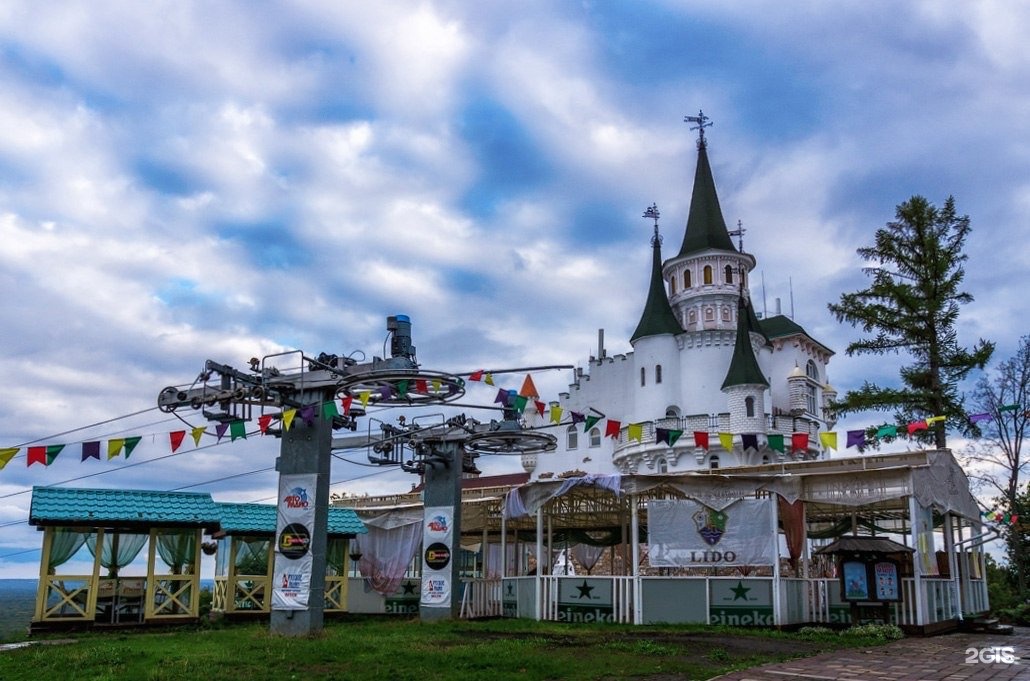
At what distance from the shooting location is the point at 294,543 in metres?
18.9

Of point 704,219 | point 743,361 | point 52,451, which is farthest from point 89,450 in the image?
point 704,219

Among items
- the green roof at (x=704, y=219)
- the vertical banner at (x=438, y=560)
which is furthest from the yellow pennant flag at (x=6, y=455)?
the green roof at (x=704, y=219)

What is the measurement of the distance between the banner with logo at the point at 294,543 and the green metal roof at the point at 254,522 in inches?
209

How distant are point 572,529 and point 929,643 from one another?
1410 cm

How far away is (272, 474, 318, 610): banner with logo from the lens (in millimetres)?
18719

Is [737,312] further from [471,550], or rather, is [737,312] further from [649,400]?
[471,550]

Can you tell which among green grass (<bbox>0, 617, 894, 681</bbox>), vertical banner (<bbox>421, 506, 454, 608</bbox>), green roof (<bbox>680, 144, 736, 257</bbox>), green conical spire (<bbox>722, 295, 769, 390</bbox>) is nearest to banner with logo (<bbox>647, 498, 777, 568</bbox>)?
green grass (<bbox>0, 617, 894, 681</bbox>)

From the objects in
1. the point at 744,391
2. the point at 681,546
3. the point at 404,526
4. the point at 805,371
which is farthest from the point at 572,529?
the point at 805,371

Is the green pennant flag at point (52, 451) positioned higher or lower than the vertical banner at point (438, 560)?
higher

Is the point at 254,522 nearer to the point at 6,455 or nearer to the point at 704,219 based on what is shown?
the point at 6,455

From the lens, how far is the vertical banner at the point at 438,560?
24.8 meters

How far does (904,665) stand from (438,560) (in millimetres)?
13883

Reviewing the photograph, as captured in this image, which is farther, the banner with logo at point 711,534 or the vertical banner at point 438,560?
the vertical banner at point 438,560

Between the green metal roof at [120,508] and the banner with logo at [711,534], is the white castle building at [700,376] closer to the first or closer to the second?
the banner with logo at [711,534]
